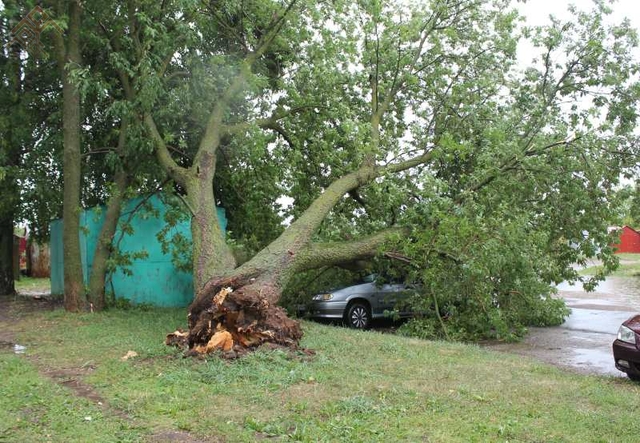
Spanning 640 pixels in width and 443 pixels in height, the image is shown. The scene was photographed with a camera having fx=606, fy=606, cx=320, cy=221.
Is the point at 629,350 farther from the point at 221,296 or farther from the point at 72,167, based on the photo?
the point at 72,167

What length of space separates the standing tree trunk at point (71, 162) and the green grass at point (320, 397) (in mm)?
3243

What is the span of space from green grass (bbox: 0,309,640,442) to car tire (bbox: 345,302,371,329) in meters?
4.02

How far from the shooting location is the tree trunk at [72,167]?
1173 cm

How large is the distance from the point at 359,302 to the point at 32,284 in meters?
16.7

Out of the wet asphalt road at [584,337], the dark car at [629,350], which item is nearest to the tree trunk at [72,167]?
the wet asphalt road at [584,337]

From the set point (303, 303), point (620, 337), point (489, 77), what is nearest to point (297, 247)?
point (303, 303)

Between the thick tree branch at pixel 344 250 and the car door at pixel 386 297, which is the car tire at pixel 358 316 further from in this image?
the thick tree branch at pixel 344 250

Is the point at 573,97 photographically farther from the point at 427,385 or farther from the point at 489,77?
the point at 427,385

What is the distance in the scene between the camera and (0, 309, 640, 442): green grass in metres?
4.96

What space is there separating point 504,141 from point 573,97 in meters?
2.24

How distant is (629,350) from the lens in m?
7.10

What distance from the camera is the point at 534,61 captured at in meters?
12.3

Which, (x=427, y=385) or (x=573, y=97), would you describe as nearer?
(x=427, y=385)

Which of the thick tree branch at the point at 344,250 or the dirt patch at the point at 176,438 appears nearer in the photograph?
the dirt patch at the point at 176,438
